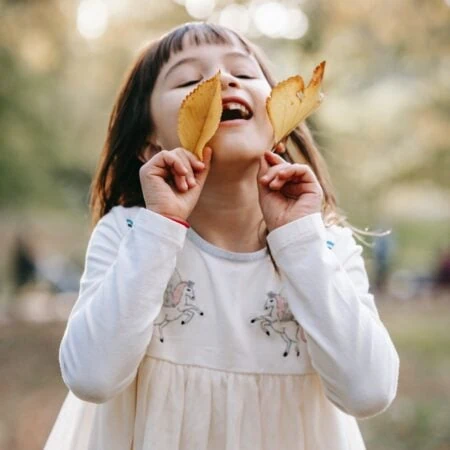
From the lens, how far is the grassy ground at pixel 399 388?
15.0 ft

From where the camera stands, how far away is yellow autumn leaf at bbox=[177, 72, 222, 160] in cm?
116

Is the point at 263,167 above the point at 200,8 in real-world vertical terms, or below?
below

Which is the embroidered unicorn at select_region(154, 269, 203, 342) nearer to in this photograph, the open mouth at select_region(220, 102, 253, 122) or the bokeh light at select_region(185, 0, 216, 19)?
the open mouth at select_region(220, 102, 253, 122)

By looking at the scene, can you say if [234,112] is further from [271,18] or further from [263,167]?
[271,18]

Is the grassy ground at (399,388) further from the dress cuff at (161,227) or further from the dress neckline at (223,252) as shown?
the dress cuff at (161,227)

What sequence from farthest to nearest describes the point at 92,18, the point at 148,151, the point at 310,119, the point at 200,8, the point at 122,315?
1. the point at 92,18
2. the point at 200,8
3. the point at 310,119
4. the point at 148,151
5. the point at 122,315

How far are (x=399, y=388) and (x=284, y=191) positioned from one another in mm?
4527

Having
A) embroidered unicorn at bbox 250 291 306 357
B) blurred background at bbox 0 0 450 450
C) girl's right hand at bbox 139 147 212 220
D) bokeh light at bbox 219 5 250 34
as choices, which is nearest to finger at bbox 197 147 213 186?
girl's right hand at bbox 139 147 212 220

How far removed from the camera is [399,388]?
5504 mm

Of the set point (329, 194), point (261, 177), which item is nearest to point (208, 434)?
point (261, 177)

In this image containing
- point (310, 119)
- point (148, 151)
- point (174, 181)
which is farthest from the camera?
point (310, 119)

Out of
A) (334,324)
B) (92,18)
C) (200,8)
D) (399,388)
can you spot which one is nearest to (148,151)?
(334,324)

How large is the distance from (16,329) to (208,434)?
5587mm

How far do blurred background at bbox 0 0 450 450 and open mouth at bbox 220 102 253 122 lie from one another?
2.71m
